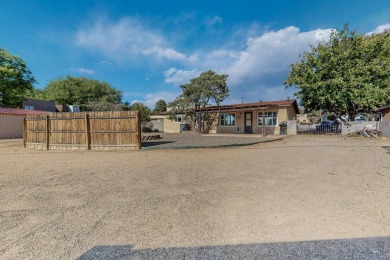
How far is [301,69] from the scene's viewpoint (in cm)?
1906

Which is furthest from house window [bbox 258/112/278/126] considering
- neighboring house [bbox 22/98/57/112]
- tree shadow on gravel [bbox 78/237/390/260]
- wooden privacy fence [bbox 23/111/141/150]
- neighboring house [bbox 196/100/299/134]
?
neighboring house [bbox 22/98/57/112]

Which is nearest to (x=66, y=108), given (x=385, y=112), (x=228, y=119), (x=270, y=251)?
(x=228, y=119)

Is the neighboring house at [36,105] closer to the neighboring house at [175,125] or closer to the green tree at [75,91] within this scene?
the green tree at [75,91]

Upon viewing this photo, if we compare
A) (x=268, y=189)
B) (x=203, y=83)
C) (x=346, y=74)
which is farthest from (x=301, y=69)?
(x=268, y=189)

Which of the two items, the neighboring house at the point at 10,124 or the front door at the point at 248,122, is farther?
the front door at the point at 248,122

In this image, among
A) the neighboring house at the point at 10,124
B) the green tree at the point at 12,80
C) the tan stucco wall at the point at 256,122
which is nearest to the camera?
the neighboring house at the point at 10,124

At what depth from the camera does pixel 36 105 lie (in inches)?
1283

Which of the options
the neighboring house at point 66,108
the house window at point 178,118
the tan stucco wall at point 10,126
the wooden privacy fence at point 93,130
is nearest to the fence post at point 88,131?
the wooden privacy fence at point 93,130

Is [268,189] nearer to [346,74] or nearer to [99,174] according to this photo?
[99,174]

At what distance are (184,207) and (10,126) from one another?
77.0ft

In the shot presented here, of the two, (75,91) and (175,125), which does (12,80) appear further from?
(175,125)

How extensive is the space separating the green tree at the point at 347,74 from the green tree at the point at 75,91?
36895mm

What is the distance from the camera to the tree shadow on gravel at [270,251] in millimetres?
2180

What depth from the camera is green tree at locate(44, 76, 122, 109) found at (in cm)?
4328
